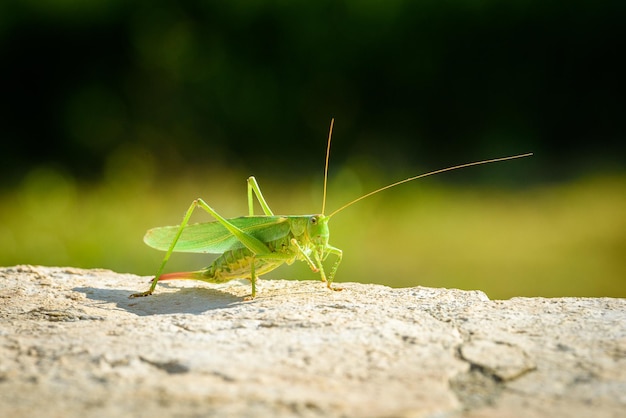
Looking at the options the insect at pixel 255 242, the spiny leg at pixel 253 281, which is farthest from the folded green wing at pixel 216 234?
the spiny leg at pixel 253 281

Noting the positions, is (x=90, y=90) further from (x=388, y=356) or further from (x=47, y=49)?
(x=388, y=356)

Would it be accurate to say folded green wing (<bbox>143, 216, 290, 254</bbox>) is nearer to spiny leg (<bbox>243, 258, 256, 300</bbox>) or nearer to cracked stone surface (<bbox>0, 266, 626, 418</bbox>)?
spiny leg (<bbox>243, 258, 256, 300</bbox>)

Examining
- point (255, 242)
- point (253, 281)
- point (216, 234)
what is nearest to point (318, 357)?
point (253, 281)

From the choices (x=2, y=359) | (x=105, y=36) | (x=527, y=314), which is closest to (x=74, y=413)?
(x=2, y=359)

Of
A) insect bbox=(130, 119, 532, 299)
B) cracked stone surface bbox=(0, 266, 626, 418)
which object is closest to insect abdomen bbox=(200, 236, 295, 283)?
insect bbox=(130, 119, 532, 299)

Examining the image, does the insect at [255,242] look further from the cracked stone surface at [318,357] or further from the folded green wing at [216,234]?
the cracked stone surface at [318,357]

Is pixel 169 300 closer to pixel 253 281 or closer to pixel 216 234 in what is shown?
pixel 253 281
